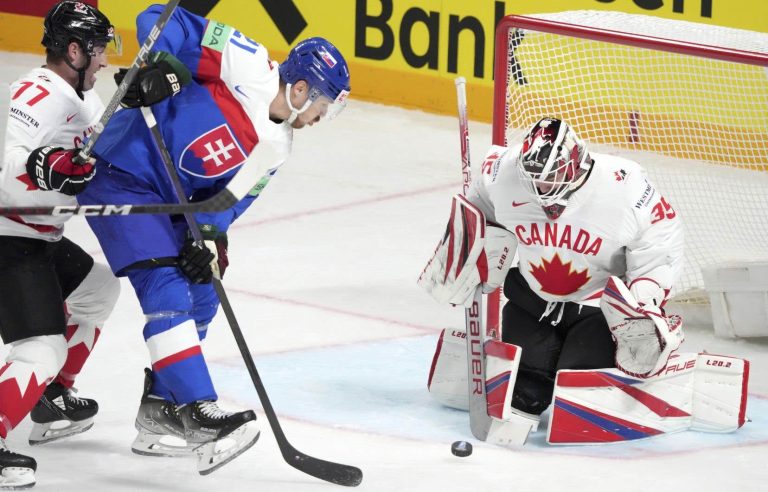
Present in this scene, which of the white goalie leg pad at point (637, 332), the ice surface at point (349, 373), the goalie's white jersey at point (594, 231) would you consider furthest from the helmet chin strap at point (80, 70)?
the white goalie leg pad at point (637, 332)

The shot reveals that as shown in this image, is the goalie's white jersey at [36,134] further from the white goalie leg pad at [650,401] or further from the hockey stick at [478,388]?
the white goalie leg pad at [650,401]

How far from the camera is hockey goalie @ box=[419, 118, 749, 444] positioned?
161 inches

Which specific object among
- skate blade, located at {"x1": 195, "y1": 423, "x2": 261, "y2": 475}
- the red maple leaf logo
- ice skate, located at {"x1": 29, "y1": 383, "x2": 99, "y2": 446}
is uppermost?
the red maple leaf logo

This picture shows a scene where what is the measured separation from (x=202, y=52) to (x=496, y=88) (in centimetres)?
147

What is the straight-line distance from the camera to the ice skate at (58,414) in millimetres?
4047

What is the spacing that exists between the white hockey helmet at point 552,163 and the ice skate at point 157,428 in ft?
3.66

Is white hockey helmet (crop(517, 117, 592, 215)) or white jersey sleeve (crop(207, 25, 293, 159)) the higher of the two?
white jersey sleeve (crop(207, 25, 293, 159))

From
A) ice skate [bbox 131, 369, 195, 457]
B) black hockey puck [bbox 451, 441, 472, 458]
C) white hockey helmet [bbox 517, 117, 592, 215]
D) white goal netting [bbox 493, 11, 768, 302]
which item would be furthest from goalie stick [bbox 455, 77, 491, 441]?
ice skate [bbox 131, 369, 195, 457]

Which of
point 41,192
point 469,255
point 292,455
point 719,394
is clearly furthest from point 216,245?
point 719,394

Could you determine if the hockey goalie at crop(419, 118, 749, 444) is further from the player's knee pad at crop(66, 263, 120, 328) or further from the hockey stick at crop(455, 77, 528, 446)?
the player's knee pad at crop(66, 263, 120, 328)

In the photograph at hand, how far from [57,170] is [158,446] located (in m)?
0.77

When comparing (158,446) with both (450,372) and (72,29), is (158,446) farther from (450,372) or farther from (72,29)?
(72,29)

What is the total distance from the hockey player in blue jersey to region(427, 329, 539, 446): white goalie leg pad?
2.80ft

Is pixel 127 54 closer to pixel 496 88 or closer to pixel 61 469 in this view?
pixel 496 88
